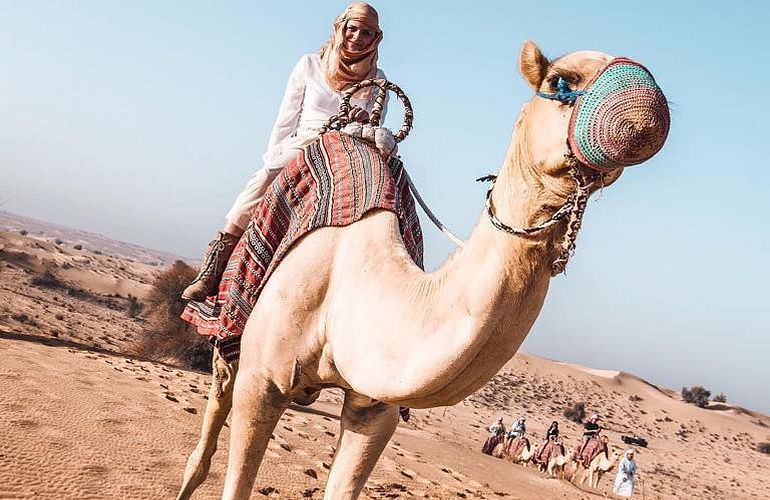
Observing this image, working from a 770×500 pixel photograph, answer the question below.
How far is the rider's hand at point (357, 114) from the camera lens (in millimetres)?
3737

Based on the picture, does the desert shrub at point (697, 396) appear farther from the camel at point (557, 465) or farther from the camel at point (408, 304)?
the camel at point (408, 304)

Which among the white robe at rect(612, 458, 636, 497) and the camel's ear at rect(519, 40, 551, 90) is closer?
the camel's ear at rect(519, 40, 551, 90)

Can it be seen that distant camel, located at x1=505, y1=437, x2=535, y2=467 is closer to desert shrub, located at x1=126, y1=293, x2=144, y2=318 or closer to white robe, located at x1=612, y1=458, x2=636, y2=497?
white robe, located at x1=612, y1=458, x2=636, y2=497

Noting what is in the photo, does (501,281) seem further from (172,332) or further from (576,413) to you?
(576,413)

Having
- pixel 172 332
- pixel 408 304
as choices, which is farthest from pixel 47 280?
pixel 408 304

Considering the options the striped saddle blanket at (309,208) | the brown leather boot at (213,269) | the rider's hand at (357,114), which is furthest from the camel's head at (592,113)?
the brown leather boot at (213,269)

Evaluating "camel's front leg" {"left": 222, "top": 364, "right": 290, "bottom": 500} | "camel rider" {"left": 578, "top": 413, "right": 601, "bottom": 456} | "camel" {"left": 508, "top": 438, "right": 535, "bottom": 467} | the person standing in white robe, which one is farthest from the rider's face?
"camel" {"left": 508, "top": 438, "right": 535, "bottom": 467}

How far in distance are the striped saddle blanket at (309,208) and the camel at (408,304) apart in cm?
9

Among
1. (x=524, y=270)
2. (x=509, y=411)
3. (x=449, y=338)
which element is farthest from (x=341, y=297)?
(x=509, y=411)

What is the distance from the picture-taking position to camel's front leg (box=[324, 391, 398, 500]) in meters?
2.83

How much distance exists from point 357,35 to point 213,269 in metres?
1.61

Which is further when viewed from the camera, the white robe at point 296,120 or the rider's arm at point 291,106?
the rider's arm at point 291,106

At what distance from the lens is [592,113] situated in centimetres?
178

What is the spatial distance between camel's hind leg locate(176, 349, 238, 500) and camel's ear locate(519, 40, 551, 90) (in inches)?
91.6
